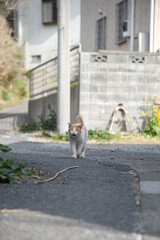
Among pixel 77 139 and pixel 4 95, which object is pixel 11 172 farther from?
pixel 4 95

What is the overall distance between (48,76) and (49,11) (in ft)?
48.8

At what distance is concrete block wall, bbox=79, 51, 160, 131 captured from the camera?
1048 centimetres

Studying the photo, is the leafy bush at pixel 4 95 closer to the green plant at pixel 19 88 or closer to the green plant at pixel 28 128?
the green plant at pixel 19 88

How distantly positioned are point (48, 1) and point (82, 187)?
2470cm

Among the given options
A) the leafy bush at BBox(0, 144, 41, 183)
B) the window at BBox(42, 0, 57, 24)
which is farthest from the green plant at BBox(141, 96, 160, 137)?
the window at BBox(42, 0, 57, 24)

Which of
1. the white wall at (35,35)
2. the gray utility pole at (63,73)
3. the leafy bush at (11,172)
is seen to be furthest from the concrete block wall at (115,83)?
the white wall at (35,35)

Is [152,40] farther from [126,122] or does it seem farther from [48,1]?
[48,1]

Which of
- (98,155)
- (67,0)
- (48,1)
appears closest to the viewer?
(98,155)

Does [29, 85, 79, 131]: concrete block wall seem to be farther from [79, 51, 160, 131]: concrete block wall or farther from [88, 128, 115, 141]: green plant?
[88, 128, 115, 141]: green plant

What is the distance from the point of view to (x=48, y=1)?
27328 millimetres

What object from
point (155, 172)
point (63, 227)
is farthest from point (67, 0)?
point (63, 227)

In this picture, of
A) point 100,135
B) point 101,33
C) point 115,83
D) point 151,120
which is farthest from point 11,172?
point 101,33

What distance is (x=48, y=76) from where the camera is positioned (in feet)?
44.7

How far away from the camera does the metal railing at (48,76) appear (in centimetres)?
1130
